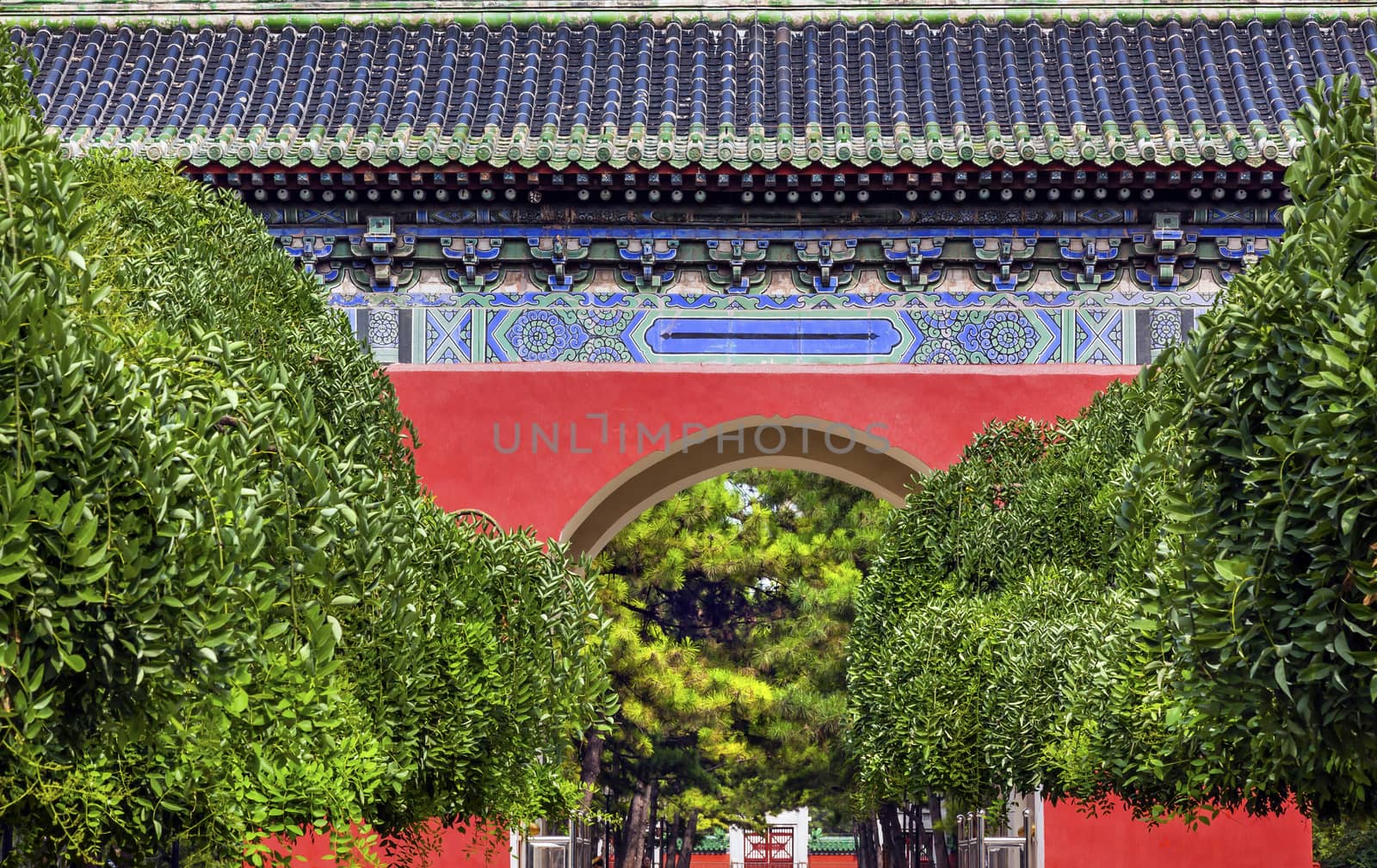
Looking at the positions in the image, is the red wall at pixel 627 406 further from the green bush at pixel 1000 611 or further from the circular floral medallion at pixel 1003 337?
the green bush at pixel 1000 611

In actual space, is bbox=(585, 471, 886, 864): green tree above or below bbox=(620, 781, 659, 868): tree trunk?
above

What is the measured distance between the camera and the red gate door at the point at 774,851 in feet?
83.1

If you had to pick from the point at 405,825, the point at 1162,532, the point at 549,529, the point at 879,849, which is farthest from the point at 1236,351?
the point at 879,849

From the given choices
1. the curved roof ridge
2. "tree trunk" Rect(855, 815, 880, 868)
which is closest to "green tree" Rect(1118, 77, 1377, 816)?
the curved roof ridge

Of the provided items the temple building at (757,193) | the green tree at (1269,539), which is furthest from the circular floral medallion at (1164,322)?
the green tree at (1269,539)

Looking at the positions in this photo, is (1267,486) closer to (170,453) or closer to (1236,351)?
(1236,351)

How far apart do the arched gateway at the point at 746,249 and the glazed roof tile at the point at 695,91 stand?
0.03 m

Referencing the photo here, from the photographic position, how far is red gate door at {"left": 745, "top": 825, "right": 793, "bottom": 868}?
83.1 ft

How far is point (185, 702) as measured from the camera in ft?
11.3

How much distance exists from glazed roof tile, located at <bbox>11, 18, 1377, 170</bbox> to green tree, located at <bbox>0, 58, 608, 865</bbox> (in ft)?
11.8

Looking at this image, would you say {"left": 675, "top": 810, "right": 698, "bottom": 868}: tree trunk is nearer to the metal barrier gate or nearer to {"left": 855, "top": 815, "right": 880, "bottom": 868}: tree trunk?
{"left": 855, "top": 815, "right": 880, "bottom": 868}: tree trunk

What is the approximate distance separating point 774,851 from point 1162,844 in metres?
17.6

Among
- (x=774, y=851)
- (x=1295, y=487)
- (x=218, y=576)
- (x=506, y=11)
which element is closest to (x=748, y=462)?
(x=506, y=11)

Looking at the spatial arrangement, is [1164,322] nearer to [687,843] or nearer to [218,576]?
[218,576]
